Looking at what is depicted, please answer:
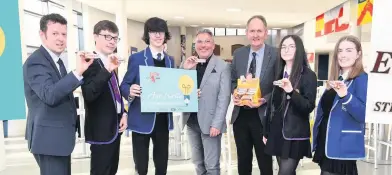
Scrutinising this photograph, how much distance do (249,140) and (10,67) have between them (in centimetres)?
168

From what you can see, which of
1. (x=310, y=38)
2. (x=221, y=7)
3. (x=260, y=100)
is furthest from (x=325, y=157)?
(x=310, y=38)

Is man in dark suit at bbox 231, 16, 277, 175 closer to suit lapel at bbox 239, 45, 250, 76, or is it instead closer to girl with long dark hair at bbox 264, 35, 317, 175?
suit lapel at bbox 239, 45, 250, 76

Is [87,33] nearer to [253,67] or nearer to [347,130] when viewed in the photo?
[253,67]

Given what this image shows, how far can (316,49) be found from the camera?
34.6ft

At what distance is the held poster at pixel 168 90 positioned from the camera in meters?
2.15

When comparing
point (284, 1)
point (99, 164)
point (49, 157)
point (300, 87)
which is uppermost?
point (284, 1)

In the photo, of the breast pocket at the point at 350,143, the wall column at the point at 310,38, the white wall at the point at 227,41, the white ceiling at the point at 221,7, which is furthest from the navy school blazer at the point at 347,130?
the white wall at the point at 227,41

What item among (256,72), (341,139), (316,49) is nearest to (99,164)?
(256,72)

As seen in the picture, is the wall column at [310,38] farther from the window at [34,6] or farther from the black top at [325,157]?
the black top at [325,157]

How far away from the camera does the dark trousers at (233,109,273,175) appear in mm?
2281

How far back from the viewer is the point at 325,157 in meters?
1.86

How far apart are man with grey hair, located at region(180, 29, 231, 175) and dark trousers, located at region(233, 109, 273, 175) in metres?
0.16

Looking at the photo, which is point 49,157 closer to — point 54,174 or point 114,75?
point 54,174

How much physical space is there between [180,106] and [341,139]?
1111 mm
